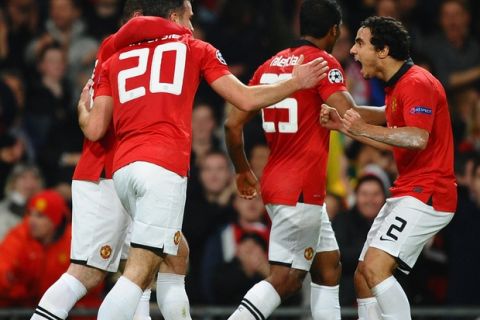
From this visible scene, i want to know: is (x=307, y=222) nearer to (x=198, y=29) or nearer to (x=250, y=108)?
(x=250, y=108)

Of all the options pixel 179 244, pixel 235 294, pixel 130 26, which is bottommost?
pixel 235 294

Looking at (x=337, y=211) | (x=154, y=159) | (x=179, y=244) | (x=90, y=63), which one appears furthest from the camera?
(x=90, y=63)

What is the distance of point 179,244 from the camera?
8.24 meters

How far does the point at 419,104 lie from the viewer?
8.05 meters

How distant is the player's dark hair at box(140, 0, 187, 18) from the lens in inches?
320

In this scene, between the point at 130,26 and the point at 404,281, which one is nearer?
the point at 130,26

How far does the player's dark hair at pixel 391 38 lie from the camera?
830cm

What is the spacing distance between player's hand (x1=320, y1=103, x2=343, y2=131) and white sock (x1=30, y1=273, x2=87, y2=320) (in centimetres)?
200

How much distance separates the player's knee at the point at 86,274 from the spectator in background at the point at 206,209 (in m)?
3.25

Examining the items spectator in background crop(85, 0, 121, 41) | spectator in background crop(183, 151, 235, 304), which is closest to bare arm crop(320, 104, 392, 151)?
spectator in background crop(183, 151, 235, 304)

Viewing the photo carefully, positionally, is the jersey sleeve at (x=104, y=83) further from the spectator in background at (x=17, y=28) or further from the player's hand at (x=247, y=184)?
the spectator in background at (x=17, y=28)

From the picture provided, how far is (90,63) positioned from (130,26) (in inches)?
235

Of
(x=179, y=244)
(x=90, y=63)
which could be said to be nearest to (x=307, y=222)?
(x=179, y=244)

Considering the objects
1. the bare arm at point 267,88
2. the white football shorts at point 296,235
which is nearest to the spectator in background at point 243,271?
the white football shorts at point 296,235
